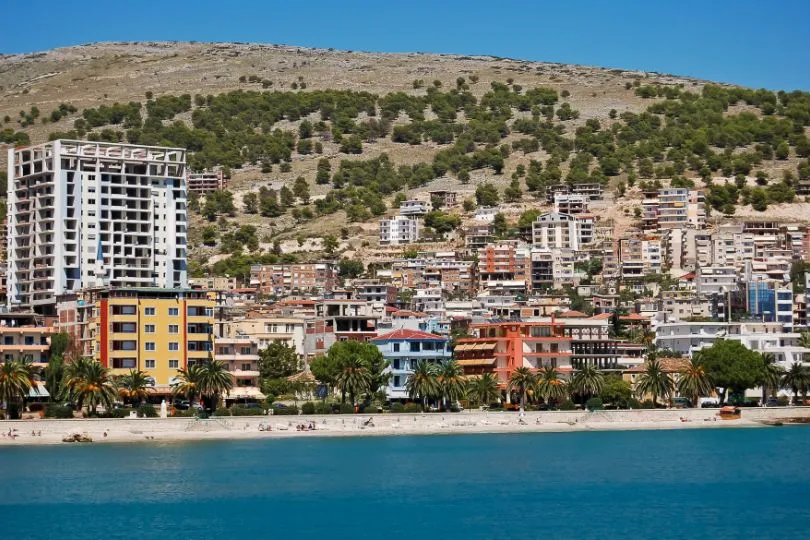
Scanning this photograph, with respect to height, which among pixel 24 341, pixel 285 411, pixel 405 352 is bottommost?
pixel 285 411

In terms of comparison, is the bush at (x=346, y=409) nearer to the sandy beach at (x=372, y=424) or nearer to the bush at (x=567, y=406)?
the sandy beach at (x=372, y=424)

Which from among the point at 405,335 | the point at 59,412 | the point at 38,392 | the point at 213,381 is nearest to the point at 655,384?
the point at 405,335

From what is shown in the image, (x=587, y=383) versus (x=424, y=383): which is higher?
(x=424, y=383)

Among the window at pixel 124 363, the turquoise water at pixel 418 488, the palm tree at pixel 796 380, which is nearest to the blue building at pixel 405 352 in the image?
the turquoise water at pixel 418 488

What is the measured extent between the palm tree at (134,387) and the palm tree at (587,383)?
34.3 meters

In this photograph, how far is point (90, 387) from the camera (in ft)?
398

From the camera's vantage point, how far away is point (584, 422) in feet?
416

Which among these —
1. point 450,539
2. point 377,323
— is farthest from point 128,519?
point 377,323

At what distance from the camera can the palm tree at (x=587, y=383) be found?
134 meters

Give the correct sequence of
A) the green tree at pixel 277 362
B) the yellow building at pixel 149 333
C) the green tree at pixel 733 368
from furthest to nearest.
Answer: the green tree at pixel 277 362
the green tree at pixel 733 368
the yellow building at pixel 149 333

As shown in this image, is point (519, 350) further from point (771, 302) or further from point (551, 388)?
point (771, 302)

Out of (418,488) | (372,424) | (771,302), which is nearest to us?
(418,488)

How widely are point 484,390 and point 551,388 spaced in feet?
19.8

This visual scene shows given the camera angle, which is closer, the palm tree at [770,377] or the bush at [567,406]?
the bush at [567,406]
